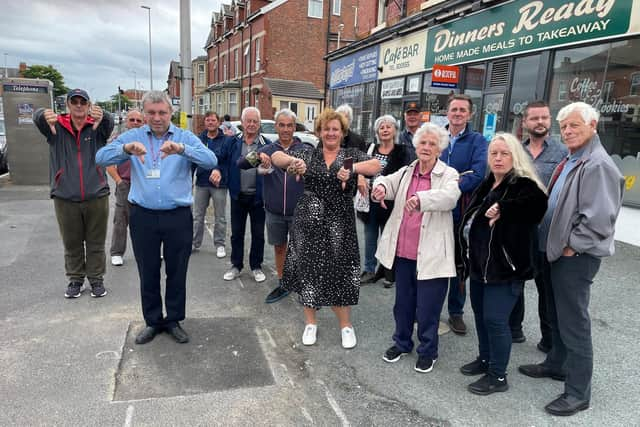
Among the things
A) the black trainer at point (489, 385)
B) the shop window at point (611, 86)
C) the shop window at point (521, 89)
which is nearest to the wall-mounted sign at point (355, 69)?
the shop window at point (521, 89)

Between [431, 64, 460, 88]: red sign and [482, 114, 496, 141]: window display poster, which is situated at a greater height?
[431, 64, 460, 88]: red sign

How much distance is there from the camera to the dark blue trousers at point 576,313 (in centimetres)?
267

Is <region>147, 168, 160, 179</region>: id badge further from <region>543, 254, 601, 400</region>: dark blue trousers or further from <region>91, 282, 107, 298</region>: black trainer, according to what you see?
<region>543, 254, 601, 400</region>: dark blue trousers

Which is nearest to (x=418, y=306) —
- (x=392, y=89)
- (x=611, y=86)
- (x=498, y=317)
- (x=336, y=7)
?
(x=498, y=317)

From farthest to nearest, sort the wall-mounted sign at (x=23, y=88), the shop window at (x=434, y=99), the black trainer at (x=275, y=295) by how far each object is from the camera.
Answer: the shop window at (x=434, y=99) < the wall-mounted sign at (x=23, y=88) < the black trainer at (x=275, y=295)

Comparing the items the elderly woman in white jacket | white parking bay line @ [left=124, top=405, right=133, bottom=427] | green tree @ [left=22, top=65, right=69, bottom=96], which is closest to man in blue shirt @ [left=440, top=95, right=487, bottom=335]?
the elderly woman in white jacket

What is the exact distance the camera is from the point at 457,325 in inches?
155

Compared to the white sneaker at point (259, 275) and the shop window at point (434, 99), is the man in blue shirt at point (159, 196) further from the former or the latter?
the shop window at point (434, 99)

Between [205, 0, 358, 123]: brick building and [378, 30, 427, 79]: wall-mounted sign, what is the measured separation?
1310 cm

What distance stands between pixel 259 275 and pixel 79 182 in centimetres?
216

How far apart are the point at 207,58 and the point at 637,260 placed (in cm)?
4541

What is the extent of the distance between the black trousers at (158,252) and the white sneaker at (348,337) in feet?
4.59

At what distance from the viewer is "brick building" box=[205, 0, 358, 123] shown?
28.0 m

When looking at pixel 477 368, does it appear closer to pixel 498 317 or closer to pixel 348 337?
pixel 498 317
